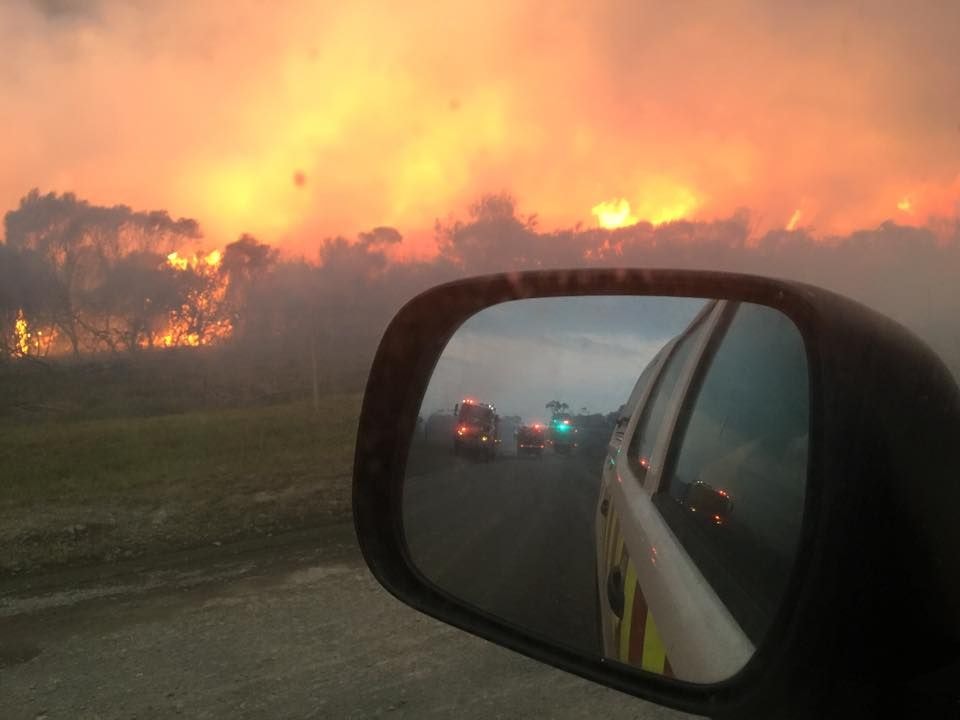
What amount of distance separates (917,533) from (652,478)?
1.05 meters

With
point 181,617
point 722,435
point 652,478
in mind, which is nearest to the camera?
point 722,435

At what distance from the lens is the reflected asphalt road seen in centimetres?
202

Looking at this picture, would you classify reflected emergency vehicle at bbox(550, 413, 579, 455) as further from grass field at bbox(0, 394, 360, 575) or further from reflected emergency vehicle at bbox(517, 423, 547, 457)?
grass field at bbox(0, 394, 360, 575)

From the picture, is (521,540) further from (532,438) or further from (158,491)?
(158,491)

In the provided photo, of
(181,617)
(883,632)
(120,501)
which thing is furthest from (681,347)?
(120,501)

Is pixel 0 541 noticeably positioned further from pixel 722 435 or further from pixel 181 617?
pixel 722 435

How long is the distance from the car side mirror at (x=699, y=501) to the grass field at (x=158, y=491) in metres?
7.99

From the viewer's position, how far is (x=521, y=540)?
6.84 feet

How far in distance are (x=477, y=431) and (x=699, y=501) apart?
602 millimetres

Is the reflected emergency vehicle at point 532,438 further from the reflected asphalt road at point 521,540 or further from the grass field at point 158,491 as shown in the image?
the grass field at point 158,491

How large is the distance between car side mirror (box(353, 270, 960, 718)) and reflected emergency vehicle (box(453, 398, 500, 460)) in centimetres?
1

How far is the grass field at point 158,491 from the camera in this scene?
10.0 metres

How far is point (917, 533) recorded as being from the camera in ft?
Result: 4.45

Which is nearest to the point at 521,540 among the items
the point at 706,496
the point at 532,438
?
the point at 532,438
